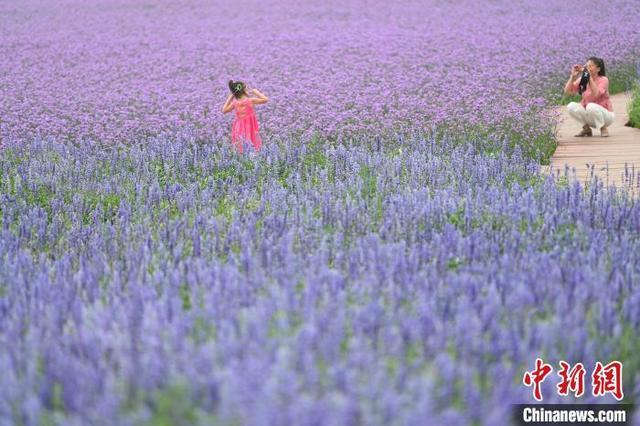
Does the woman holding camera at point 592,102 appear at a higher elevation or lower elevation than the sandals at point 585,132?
higher

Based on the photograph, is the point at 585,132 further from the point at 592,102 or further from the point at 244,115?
the point at 244,115

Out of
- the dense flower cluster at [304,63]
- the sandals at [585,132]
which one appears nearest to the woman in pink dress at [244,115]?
the dense flower cluster at [304,63]

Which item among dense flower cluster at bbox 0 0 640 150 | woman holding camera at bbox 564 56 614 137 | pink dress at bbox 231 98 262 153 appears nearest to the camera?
pink dress at bbox 231 98 262 153

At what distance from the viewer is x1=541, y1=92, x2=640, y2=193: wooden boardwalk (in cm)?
718

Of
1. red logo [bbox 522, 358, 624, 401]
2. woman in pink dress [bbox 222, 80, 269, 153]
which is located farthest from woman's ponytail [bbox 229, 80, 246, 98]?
red logo [bbox 522, 358, 624, 401]

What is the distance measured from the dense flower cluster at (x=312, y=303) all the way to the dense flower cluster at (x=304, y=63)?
328 centimetres

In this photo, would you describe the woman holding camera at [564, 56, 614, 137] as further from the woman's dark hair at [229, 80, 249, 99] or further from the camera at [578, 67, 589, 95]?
the woman's dark hair at [229, 80, 249, 99]

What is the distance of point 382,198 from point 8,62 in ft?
33.7

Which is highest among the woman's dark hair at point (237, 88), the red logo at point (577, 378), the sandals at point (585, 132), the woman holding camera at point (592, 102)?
the woman's dark hair at point (237, 88)

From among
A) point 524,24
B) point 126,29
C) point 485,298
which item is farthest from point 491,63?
point 485,298

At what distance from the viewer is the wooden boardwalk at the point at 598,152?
718 centimetres

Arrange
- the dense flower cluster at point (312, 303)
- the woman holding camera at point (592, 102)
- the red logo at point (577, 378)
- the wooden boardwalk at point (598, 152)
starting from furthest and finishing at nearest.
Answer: the woman holding camera at point (592, 102) < the wooden boardwalk at point (598, 152) < the red logo at point (577, 378) < the dense flower cluster at point (312, 303)

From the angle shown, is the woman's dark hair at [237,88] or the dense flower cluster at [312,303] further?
the woman's dark hair at [237,88]

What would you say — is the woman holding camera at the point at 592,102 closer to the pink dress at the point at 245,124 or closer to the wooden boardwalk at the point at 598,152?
the wooden boardwalk at the point at 598,152
